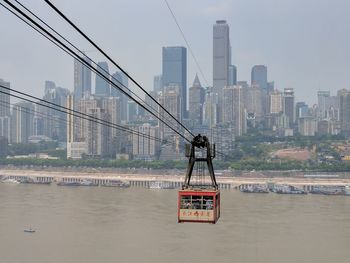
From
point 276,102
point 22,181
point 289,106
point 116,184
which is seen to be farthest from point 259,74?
point 116,184

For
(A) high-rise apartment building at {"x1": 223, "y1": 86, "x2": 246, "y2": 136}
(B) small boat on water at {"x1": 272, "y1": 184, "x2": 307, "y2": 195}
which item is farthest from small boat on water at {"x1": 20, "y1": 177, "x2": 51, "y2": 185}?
(A) high-rise apartment building at {"x1": 223, "y1": 86, "x2": 246, "y2": 136}

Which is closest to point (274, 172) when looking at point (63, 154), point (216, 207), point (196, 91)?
point (63, 154)

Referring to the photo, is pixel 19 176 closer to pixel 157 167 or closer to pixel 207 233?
pixel 157 167

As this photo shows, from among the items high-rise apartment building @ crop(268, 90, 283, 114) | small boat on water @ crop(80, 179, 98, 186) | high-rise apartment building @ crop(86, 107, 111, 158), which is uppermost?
high-rise apartment building @ crop(268, 90, 283, 114)

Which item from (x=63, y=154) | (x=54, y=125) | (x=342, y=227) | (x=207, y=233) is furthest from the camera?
(x=54, y=125)

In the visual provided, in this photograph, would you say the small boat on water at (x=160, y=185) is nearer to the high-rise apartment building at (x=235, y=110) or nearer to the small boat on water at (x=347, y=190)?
the small boat on water at (x=347, y=190)

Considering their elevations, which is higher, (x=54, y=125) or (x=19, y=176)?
(x=54, y=125)

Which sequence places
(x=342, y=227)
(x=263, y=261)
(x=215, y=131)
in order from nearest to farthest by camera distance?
(x=263, y=261) < (x=342, y=227) < (x=215, y=131)

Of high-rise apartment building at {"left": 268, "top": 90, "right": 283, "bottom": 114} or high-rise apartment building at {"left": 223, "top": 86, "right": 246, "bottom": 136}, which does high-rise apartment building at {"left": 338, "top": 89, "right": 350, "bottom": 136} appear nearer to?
high-rise apartment building at {"left": 223, "top": 86, "right": 246, "bottom": 136}
